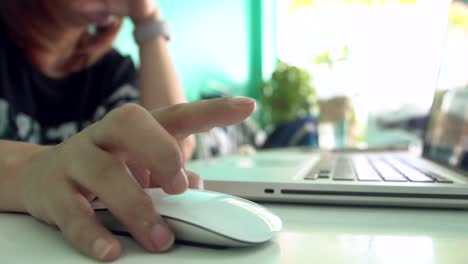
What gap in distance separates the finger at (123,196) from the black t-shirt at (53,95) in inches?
23.9

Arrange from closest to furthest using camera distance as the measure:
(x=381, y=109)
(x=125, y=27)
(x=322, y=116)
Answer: (x=125, y=27) → (x=322, y=116) → (x=381, y=109)

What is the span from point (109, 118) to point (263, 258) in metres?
0.14

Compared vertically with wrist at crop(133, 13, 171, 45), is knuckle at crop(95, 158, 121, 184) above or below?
below

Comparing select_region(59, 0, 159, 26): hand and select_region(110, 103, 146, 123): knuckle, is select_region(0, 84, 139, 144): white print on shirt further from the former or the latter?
select_region(110, 103, 146, 123): knuckle

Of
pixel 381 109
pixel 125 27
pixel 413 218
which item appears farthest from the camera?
pixel 381 109

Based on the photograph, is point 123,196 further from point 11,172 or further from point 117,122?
point 11,172

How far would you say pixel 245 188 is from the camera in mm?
460

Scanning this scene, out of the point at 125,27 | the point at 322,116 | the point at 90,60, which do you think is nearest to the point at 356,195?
the point at 90,60

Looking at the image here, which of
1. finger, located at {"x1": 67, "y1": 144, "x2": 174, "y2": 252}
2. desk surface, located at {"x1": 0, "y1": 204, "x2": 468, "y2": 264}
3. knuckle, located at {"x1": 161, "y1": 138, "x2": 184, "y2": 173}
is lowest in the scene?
desk surface, located at {"x1": 0, "y1": 204, "x2": 468, "y2": 264}

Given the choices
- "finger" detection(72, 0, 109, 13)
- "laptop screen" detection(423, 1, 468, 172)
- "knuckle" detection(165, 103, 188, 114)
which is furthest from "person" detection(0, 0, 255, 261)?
"laptop screen" detection(423, 1, 468, 172)

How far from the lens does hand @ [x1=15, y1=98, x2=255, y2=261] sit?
0.26 m

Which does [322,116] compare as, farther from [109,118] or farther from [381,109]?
[109,118]

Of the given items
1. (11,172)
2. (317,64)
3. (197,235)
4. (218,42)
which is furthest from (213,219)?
(317,64)

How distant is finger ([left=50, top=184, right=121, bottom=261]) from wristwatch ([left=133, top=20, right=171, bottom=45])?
29.8 inches
